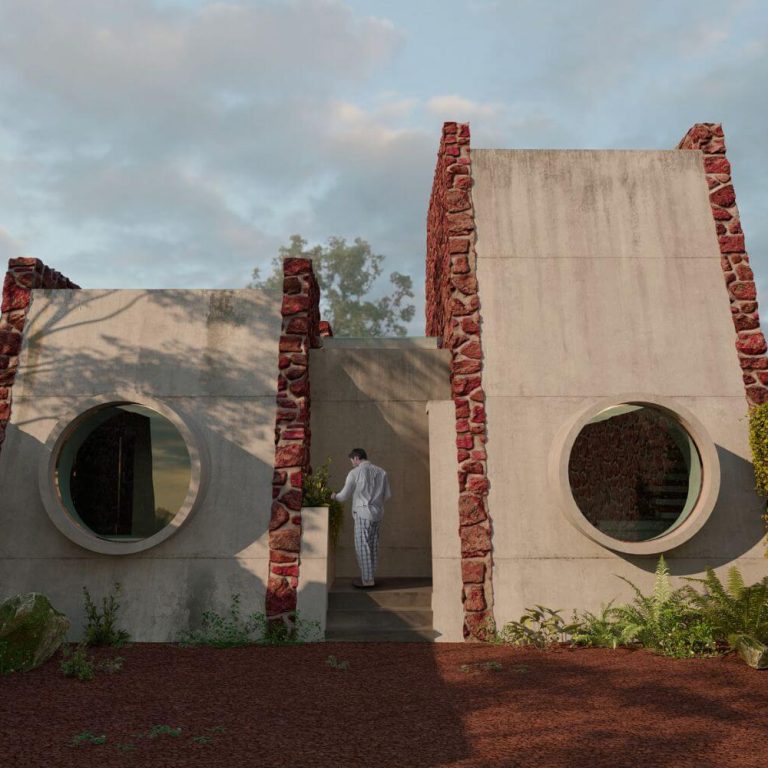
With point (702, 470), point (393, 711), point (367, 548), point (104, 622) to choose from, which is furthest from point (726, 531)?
point (104, 622)

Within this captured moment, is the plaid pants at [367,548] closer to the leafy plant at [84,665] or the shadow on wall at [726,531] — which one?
the leafy plant at [84,665]

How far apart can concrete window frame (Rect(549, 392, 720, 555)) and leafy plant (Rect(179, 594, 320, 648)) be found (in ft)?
11.6

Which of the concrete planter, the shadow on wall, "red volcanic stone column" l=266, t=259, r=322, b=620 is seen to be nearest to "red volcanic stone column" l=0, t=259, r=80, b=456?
"red volcanic stone column" l=266, t=259, r=322, b=620

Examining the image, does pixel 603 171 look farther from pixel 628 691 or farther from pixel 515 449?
pixel 628 691

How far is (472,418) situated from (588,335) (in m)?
2.07

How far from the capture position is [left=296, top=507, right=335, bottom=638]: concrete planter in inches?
312

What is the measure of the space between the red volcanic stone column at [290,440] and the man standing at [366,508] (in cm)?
68

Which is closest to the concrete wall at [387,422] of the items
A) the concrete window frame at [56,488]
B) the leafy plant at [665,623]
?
the concrete window frame at [56,488]

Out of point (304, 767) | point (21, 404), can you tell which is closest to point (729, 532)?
point (304, 767)

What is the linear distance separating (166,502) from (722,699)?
6649 millimetres

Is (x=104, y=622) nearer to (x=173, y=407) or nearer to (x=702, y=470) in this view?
(x=173, y=407)

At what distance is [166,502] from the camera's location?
8.41 metres

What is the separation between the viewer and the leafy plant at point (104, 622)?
754 centimetres

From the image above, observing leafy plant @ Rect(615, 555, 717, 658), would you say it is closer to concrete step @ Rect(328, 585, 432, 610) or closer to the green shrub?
the green shrub
